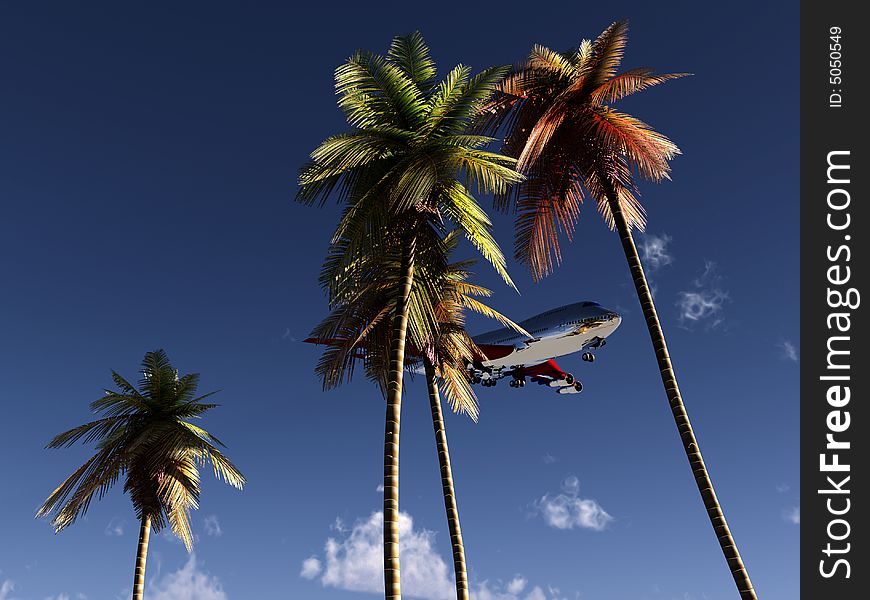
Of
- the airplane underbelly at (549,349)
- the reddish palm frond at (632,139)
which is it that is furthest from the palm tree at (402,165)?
the airplane underbelly at (549,349)

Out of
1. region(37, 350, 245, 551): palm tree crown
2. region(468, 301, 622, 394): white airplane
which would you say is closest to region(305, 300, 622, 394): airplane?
region(468, 301, 622, 394): white airplane

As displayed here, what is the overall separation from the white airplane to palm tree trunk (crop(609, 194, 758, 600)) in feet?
83.2

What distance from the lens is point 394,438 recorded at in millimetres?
14086

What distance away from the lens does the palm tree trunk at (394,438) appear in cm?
1283

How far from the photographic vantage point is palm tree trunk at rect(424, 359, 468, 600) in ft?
64.0

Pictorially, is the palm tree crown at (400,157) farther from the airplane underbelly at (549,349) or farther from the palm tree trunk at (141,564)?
the airplane underbelly at (549,349)

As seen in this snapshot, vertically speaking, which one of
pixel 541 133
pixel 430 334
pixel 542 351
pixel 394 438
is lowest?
pixel 394 438

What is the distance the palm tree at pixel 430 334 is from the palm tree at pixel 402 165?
672 mm

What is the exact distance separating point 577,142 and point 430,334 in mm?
7410

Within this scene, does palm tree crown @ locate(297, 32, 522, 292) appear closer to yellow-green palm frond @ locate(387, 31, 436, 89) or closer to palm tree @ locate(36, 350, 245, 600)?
yellow-green palm frond @ locate(387, 31, 436, 89)

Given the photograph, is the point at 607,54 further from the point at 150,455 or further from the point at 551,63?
the point at 150,455

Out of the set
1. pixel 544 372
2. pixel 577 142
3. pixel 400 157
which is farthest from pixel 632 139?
pixel 544 372

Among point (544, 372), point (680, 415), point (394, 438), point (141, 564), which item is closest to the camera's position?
point (394, 438)

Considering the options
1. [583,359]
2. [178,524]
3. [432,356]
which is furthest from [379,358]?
[583,359]
